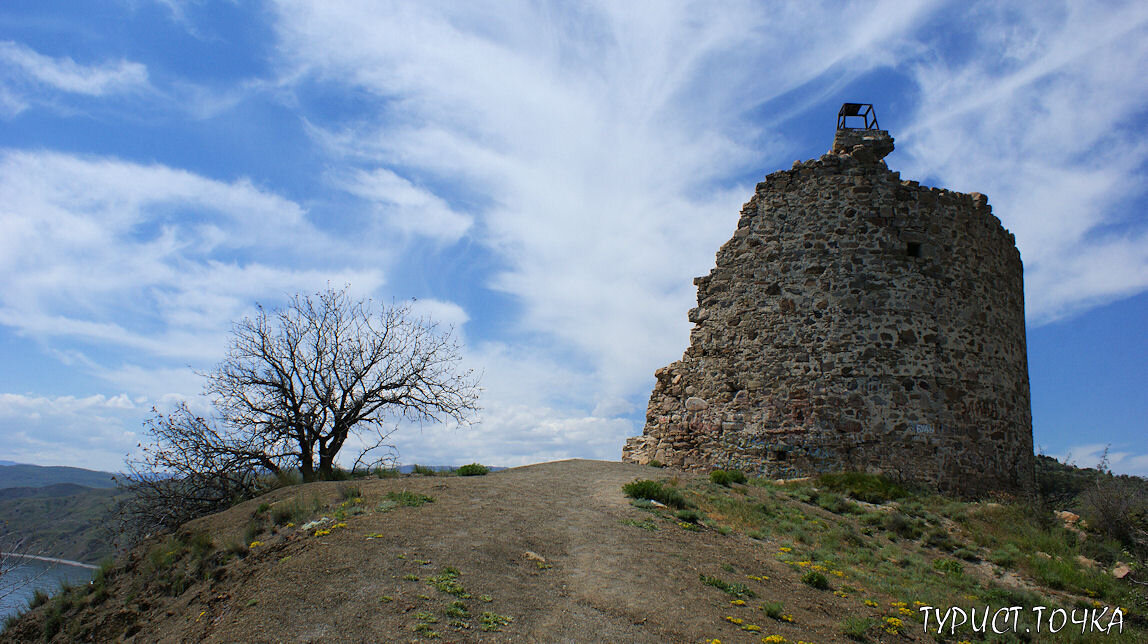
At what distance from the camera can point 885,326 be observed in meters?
14.1

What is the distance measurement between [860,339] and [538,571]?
31.3 feet

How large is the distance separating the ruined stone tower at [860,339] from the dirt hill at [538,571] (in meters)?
1.70

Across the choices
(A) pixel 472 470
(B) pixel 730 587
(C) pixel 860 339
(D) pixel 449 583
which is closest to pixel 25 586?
(A) pixel 472 470

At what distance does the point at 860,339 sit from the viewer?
1410cm

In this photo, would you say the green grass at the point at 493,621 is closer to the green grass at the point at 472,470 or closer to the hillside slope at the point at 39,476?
the green grass at the point at 472,470

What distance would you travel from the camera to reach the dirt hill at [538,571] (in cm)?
627

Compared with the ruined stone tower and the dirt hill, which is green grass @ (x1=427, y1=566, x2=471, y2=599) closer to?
the dirt hill

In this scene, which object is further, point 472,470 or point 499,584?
point 472,470

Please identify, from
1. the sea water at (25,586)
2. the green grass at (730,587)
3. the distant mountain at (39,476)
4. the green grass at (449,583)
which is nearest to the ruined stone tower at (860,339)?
the green grass at (730,587)

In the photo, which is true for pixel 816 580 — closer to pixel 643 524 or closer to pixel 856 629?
pixel 856 629

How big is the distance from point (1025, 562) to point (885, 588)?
3448 millimetres

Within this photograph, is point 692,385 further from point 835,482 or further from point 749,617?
point 749,617

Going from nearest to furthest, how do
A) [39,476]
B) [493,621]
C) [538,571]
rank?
[493,621], [538,571], [39,476]

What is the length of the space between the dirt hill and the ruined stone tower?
1.70 meters
